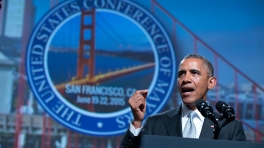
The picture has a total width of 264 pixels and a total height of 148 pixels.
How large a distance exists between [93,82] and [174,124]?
1633 mm

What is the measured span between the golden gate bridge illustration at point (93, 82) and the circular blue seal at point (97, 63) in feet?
0.05

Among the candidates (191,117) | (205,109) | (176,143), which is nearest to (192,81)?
(191,117)

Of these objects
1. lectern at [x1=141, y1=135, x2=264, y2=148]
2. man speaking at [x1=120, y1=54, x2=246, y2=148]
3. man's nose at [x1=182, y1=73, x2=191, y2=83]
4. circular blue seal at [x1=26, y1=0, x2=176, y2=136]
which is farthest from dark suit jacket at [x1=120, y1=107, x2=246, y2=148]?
circular blue seal at [x1=26, y1=0, x2=176, y2=136]

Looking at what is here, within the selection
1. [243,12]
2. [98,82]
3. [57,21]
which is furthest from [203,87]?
[243,12]

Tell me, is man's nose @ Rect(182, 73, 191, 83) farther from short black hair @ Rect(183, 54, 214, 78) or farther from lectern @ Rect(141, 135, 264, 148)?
lectern @ Rect(141, 135, 264, 148)

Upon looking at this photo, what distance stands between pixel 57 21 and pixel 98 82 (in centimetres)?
54

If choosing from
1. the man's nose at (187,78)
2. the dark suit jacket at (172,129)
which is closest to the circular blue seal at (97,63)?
the dark suit jacket at (172,129)

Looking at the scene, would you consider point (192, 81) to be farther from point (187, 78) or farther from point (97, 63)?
point (97, 63)

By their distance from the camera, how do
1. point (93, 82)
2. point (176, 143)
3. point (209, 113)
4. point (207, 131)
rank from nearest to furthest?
point (176, 143) → point (209, 113) → point (207, 131) → point (93, 82)

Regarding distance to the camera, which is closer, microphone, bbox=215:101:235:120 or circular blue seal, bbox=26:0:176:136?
microphone, bbox=215:101:235:120

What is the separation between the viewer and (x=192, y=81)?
1617mm

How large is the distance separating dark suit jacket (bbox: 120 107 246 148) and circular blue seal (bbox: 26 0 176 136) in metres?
1.53

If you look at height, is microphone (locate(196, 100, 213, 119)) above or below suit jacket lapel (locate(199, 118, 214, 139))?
above

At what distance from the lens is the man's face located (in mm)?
1615
